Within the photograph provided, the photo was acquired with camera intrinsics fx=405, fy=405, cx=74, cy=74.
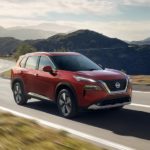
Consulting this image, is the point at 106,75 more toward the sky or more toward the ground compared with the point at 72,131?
more toward the sky

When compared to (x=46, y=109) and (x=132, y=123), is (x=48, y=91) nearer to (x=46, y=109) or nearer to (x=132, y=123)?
(x=46, y=109)

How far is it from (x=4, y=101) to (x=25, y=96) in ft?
6.02

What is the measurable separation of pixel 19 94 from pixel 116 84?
414cm

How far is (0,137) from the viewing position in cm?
566

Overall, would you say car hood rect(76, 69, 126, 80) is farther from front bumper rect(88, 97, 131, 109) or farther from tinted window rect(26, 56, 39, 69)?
tinted window rect(26, 56, 39, 69)

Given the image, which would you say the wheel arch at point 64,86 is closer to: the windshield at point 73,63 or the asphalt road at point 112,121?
the windshield at point 73,63

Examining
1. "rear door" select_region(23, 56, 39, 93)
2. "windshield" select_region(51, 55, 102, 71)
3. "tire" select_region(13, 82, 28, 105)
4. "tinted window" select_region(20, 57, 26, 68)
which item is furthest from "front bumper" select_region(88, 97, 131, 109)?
"tinted window" select_region(20, 57, 26, 68)

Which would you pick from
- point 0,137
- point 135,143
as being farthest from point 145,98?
point 0,137

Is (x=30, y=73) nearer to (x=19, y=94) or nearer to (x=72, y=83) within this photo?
(x=19, y=94)

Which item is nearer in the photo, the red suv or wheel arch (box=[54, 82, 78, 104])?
the red suv

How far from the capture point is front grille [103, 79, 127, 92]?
32.6ft

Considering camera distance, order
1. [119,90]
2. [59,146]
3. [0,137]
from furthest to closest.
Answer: [119,90] < [0,137] < [59,146]

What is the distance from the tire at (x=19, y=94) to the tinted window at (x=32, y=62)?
2.48 ft

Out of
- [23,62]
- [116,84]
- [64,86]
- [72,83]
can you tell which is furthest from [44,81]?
[116,84]
